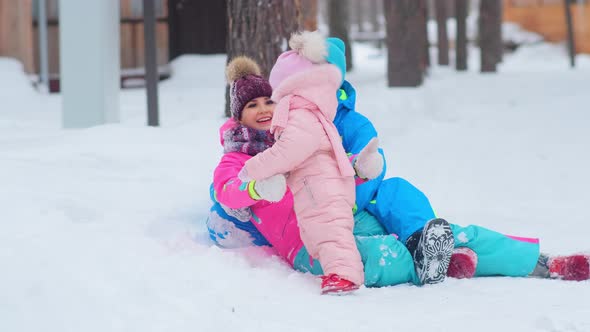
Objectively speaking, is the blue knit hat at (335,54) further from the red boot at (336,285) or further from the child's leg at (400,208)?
the red boot at (336,285)

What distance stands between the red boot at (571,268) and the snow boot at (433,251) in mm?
506

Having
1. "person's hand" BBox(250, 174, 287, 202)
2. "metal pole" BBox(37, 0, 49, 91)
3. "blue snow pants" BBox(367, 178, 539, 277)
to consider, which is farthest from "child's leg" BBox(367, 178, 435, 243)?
"metal pole" BBox(37, 0, 49, 91)

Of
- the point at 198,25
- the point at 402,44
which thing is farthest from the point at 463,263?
the point at 198,25

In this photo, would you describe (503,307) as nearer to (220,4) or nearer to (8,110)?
(8,110)

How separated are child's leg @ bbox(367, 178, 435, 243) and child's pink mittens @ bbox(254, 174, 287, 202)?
676 millimetres

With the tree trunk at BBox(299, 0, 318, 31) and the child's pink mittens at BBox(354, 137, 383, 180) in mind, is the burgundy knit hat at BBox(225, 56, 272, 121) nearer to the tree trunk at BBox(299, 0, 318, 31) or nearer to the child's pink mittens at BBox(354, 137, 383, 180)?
the child's pink mittens at BBox(354, 137, 383, 180)

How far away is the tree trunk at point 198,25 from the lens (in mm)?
14977

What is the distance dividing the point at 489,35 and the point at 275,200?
1392 centimetres

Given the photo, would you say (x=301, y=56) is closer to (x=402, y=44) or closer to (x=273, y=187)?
(x=273, y=187)

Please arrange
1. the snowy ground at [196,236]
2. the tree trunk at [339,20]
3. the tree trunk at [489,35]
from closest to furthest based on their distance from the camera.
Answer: the snowy ground at [196,236]
the tree trunk at [489,35]
the tree trunk at [339,20]

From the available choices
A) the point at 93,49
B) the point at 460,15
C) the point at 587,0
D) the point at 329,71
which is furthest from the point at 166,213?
the point at 587,0

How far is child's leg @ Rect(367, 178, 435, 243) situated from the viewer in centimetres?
413

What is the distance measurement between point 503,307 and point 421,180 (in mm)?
3581

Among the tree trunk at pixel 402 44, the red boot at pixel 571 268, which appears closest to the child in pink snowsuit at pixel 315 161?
the red boot at pixel 571 268
